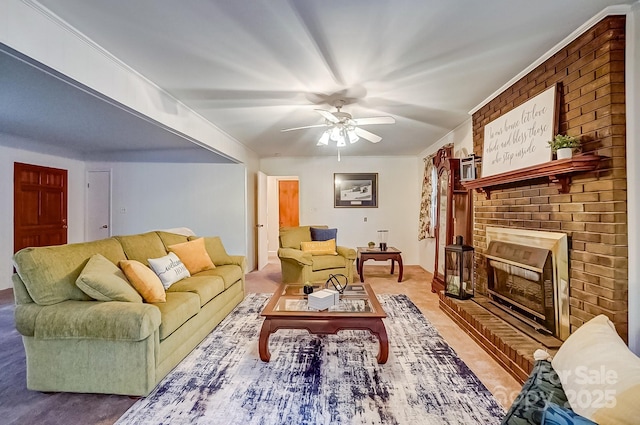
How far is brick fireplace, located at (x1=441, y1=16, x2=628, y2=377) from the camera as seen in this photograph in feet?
6.22

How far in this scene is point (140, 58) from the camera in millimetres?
2357

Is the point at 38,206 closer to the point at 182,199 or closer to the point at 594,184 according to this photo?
the point at 182,199

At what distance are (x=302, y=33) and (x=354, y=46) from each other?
394 millimetres

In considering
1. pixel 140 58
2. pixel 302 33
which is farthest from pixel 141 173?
pixel 302 33

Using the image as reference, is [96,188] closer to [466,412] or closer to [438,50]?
[438,50]

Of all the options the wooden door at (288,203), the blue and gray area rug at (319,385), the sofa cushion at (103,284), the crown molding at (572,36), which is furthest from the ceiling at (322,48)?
the wooden door at (288,203)

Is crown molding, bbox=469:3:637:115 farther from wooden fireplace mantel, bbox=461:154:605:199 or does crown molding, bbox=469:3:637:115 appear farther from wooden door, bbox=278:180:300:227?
wooden door, bbox=278:180:300:227

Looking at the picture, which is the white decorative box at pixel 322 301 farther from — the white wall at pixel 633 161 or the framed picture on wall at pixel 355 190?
the framed picture on wall at pixel 355 190

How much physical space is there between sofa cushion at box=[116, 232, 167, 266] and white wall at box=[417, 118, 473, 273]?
3858 millimetres

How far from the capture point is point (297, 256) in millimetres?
4297

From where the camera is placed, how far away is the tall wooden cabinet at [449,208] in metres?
3.94

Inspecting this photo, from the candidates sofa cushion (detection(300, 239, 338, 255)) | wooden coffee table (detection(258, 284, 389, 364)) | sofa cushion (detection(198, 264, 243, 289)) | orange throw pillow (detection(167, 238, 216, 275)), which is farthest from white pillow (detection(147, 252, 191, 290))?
sofa cushion (detection(300, 239, 338, 255))

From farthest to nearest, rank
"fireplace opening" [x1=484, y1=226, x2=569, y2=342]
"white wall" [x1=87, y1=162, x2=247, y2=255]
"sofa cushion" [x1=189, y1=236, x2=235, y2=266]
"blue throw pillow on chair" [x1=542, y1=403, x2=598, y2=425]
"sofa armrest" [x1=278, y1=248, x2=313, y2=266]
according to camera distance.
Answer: "white wall" [x1=87, y1=162, x2=247, y2=255], "sofa armrest" [x1=278, y1=248, x2=313, y2=266], "sofa cushion" [x1=189, y1=236, x2=235, y2=266], "fireplace opening" [x1=484, y1=226, x2=569, y2=342], "blue throw pillow on chair" [x1=542, y1=403, x2=598, y2=425]

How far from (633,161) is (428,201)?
11.8 feet
